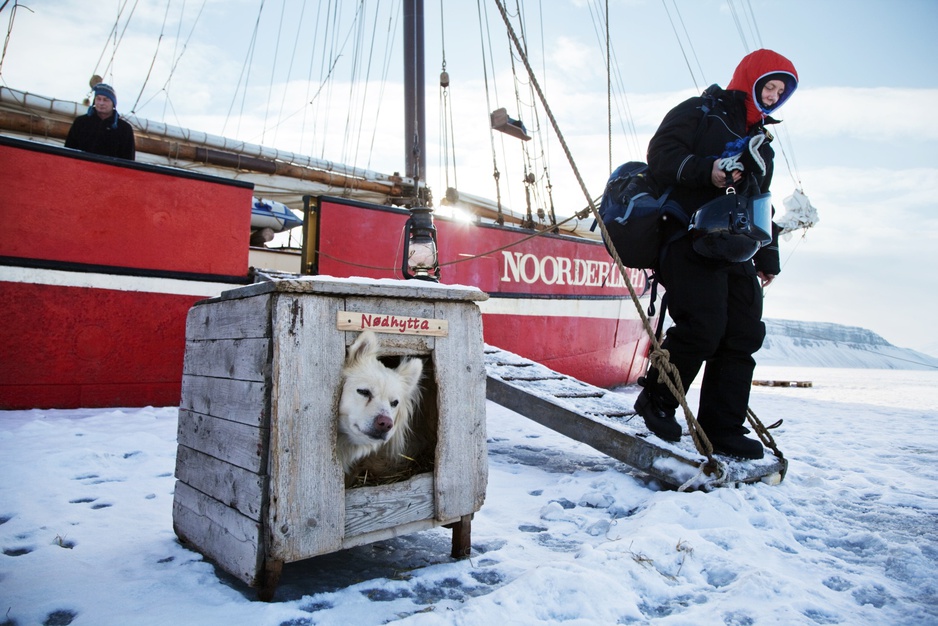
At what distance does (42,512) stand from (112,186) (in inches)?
112

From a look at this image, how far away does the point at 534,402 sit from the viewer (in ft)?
9.91

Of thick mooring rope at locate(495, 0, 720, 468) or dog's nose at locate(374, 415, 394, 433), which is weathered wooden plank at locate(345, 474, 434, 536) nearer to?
dog's nose at locate(374, 415, 394, 433)

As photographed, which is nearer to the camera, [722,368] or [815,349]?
[722,368]

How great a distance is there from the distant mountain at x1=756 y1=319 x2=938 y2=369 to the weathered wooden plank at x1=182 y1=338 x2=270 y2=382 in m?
24.3

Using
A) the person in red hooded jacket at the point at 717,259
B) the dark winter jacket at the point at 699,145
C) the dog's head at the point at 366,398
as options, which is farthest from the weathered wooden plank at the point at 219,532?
the dark winter jacket at the point at 699,145

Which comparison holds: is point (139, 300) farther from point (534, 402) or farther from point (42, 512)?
point (534, 402)

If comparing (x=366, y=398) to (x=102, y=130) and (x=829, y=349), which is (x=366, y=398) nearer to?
(x=102, y=130)

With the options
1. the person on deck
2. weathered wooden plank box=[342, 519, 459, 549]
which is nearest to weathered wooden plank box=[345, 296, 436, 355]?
weathered wooden plank box=[342, 519, 459, 549]

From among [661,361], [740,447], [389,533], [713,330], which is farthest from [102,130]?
[740,447]

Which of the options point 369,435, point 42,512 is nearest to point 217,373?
point 369,435

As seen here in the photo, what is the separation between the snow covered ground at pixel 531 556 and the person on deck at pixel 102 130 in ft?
8.06

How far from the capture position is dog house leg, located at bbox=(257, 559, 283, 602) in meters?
1.43

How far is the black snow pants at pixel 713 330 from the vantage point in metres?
2.46

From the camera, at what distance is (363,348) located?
1.64 m
